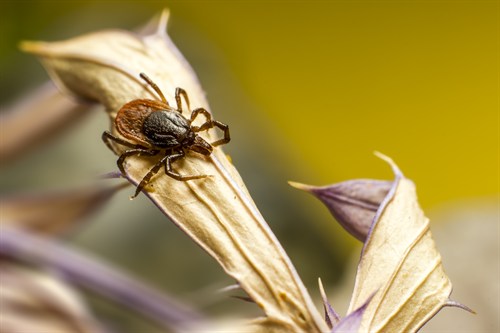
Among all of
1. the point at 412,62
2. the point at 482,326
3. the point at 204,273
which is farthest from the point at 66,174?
the point at 412,62

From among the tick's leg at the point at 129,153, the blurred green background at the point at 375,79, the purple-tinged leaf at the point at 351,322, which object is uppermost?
the blurred green background at the point at 375,79

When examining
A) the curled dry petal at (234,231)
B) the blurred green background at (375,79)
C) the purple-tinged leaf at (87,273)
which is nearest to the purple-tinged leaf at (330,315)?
the curled dry petal at (234,231)

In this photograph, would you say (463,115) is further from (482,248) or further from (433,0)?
(482,248)

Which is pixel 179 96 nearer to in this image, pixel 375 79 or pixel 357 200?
pixel 357 200

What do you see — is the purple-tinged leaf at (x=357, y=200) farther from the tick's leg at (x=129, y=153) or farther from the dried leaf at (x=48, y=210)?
the dried leaf at (x=48, y=210)

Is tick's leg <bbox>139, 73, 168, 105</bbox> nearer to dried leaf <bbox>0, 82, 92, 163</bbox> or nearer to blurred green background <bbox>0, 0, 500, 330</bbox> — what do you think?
dried leaf <bbox>0, 82, 92, 163</bbox>

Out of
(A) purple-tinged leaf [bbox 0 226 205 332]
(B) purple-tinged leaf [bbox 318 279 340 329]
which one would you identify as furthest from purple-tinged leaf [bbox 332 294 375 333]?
(A) purple-tinged leaf [bbox 0 226 205 332]
